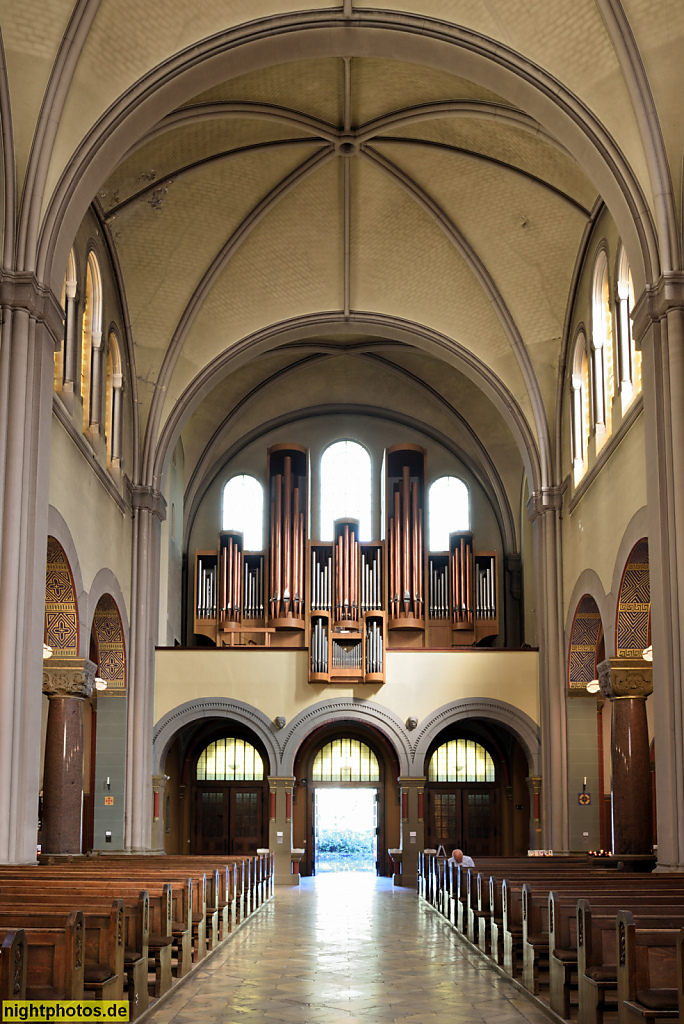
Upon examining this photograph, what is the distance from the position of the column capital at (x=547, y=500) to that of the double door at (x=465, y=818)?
843 centimetres

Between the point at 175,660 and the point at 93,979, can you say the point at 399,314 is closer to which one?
the point at 175,660

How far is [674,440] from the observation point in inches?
499

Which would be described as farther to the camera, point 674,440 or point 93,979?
point 674,440

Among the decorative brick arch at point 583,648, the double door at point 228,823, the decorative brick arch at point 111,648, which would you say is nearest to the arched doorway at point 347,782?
the double door at point 228,823

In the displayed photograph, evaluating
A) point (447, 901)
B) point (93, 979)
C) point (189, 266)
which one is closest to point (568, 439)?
point (189, 266)

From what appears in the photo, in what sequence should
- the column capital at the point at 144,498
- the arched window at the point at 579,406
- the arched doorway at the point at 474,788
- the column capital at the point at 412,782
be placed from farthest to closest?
the arched doorway at the point at 474,788, the column capital at the point at 412,782, the column capital at the point at 144,498, the arched window at the point at 579,406

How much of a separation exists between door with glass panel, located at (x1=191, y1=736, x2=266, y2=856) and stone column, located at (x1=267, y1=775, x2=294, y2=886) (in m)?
3.89

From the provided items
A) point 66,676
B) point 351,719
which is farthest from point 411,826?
point 66,676

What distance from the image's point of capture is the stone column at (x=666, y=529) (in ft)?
39.3

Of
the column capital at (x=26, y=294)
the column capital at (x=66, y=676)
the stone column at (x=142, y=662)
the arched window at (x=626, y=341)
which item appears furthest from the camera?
the stone column at (x=142, y=662)

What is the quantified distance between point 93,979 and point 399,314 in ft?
56.7

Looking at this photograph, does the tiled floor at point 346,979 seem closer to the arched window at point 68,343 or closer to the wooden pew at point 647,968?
the wooden pew at point 647,968

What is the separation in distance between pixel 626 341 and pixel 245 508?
13986 millimetres

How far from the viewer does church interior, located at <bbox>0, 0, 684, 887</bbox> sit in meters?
13.2
